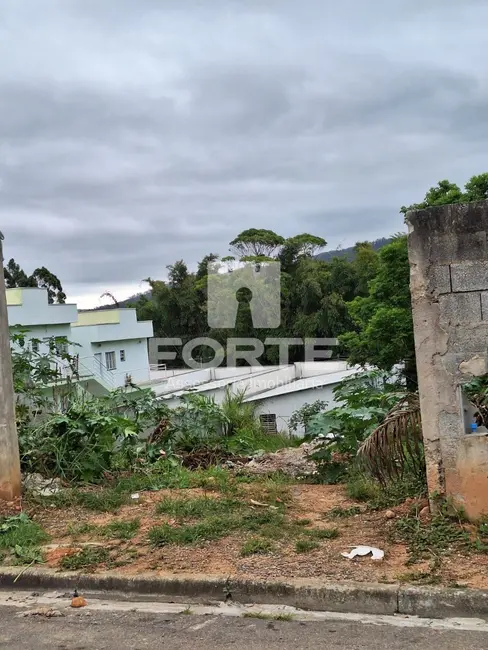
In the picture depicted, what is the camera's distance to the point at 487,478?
4.21 meters

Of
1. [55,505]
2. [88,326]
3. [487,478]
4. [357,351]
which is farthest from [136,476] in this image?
[88,326]

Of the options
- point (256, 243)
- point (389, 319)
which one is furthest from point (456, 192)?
point (256, 243)

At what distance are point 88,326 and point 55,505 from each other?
22.8m

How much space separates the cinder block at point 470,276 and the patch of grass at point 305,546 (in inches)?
85.4

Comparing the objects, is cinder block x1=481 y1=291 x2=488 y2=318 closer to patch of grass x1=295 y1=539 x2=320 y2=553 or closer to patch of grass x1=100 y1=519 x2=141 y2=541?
patch of grass x1=295 y1=539 x2=320 y2=553

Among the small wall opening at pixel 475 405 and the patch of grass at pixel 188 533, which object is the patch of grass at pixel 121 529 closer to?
the patch of grass at pixel 188 533

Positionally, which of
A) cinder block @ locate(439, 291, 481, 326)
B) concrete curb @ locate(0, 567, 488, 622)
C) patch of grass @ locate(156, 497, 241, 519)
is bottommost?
concrete curb @ locate(0, 567, 488, 622)

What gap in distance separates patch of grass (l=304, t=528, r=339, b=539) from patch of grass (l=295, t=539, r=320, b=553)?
17 centimetres

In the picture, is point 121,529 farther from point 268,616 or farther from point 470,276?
point 470,276

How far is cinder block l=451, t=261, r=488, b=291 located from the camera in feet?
14.1

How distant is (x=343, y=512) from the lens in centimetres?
511

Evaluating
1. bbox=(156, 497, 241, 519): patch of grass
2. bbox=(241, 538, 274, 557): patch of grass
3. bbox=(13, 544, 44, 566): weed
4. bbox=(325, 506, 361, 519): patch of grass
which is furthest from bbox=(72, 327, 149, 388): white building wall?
bbox=(241, 538, 274, 557): patch of grass

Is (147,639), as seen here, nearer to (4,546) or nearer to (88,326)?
(4,546)

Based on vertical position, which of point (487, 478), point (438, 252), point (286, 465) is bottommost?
point (286, 465)
